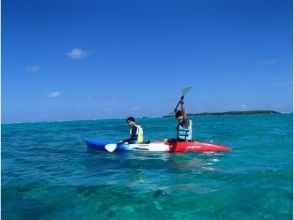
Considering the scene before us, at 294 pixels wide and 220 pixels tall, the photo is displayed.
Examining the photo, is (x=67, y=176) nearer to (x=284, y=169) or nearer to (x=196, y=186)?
(x=196, y=186)

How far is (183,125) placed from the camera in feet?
48.2

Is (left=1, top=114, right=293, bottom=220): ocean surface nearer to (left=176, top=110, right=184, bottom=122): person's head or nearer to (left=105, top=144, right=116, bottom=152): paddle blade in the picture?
(left=105, top=144, right=116, bottom=152): paddle blade

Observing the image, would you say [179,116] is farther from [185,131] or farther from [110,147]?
[110,147]

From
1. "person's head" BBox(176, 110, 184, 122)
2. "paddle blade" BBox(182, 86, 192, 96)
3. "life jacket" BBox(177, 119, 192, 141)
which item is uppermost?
"paddle blade" BBox(182, 86, 192, 96)

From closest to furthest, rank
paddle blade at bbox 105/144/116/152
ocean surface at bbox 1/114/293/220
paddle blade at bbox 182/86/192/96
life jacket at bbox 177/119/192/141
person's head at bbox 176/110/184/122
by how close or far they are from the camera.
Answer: ocean surface at bbox 1/114/293/220, person's head at bbox 176/110/184/122, life jacket at bbox 177/119/192/141, paddle blade at bbox 182/86/192/96, paddle blade at bbox 105/144/116/152

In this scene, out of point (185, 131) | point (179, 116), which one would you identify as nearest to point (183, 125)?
point (185, 131)

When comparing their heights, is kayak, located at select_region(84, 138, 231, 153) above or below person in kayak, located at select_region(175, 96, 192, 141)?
below

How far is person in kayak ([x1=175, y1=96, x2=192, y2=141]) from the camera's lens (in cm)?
1444

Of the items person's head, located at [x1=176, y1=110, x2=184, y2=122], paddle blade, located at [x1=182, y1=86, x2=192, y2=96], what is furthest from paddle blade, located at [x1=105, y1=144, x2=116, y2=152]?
paddle blade, located at [x1=182, y1=86, x2=192, y2=96]

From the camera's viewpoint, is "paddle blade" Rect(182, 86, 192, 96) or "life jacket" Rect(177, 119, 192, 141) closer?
"life jacket" Rect(177, 119, 192, 141)

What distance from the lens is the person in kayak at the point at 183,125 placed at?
47.4 feet

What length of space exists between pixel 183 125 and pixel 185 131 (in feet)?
0.91

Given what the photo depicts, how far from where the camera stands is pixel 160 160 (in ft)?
43.7

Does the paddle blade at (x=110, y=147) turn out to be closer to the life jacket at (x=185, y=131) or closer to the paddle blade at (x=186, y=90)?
the life jacket at (x=185, y=131)
